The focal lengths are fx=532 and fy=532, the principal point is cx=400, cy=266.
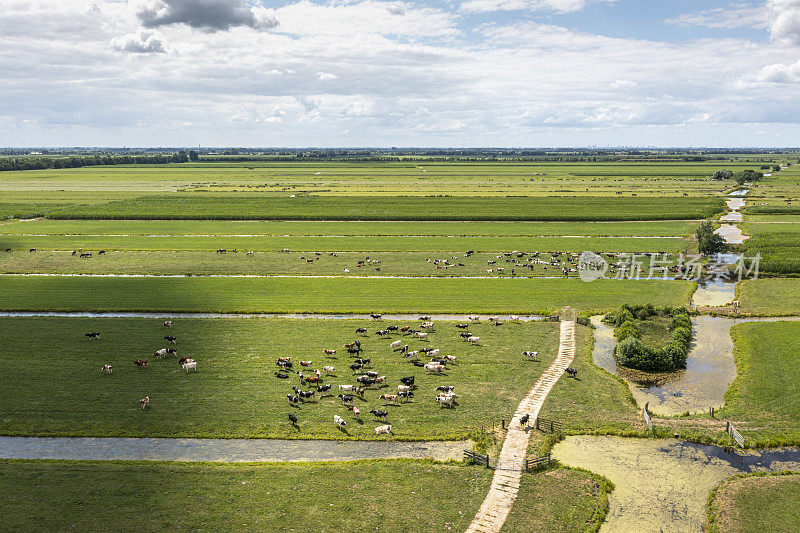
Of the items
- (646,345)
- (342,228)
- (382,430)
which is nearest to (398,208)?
(342,228)

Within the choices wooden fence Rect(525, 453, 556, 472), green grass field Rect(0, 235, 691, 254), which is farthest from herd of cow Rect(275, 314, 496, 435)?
green grass field Rect(0, 235, 691, 254)

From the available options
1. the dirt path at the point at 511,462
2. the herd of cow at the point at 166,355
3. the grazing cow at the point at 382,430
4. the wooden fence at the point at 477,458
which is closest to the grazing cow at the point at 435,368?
the dirt path at the point at 511,462

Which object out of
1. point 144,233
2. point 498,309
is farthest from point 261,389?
point 144,233

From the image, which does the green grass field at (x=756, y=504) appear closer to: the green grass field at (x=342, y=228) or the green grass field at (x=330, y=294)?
the green grass field at (x=330, y=294)

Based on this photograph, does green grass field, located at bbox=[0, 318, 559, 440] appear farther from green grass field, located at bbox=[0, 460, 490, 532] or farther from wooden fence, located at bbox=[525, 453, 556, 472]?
wooden fence, located at bbox=[525, 453, 556, 472]

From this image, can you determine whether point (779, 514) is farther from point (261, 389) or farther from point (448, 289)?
point (448, 289)

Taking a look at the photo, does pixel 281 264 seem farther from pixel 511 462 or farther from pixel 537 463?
pixel 537 463
